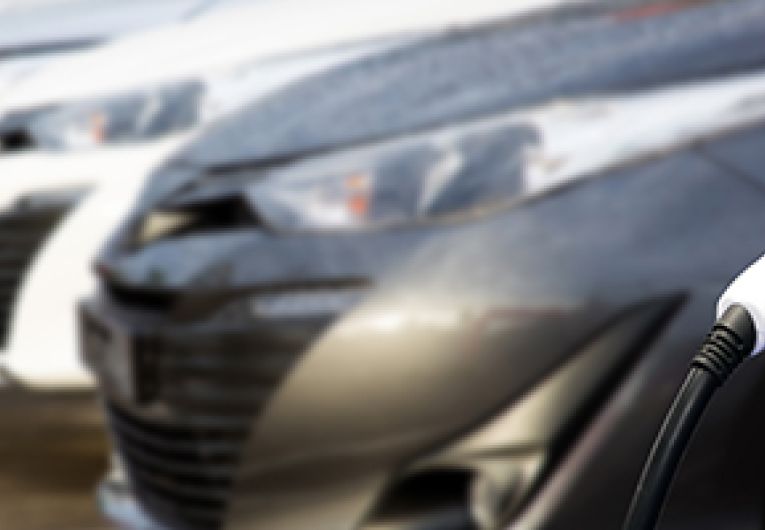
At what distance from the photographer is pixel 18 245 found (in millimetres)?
3951

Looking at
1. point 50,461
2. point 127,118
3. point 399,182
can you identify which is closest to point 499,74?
point 399,182

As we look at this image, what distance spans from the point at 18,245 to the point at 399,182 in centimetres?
153

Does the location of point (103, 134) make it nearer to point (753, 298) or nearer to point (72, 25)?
point (72, 25)

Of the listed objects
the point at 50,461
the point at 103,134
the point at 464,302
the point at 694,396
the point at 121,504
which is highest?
the point at 694,396

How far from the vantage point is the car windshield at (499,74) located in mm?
2742

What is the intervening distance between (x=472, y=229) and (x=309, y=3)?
2037 millimetres

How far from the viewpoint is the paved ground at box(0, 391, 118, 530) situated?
3.64 meters

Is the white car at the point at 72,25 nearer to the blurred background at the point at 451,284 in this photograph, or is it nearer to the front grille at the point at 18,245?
the front grille at the point at 18,245

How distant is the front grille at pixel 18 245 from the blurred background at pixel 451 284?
863 millimetres

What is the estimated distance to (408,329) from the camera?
243cm

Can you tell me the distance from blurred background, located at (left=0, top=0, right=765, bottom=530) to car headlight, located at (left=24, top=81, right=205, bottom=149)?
662mm

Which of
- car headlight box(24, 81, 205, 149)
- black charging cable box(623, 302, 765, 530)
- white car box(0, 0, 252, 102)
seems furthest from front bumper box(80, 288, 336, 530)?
white car box(0, 0, 252, 102)

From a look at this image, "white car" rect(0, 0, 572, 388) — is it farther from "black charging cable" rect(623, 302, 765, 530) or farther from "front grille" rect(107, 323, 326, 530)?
"black charging cable" rect(623, 302, 765, 530)

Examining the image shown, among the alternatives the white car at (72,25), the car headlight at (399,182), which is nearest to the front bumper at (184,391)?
the car headlight at (399,182)
